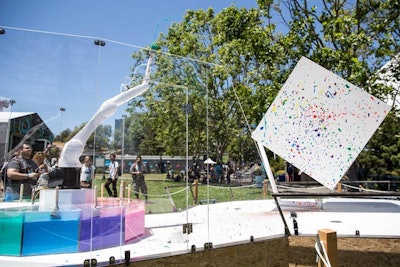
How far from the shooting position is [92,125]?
3002 millimetres

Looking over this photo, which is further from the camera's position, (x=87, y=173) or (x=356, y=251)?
(x=356, y=251)

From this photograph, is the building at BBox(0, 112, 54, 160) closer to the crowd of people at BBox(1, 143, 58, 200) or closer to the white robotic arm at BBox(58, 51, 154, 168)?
the crowd of people at BBox(1, 143, 58, 200)

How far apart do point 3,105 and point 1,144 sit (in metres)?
0.36

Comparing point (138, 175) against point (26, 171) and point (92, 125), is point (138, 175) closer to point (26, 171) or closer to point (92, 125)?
point (92, 125)

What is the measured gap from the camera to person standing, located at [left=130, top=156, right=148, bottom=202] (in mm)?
3117

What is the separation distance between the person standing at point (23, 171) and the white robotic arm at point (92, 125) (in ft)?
0.89

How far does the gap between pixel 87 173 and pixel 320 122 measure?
9.47ft

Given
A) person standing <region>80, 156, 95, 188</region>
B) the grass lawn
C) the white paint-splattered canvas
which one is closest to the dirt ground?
the white paint-splattered canvas

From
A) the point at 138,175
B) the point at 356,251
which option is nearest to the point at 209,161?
the point at 138,175

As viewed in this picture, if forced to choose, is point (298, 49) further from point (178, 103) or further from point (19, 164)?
point (19, 164)

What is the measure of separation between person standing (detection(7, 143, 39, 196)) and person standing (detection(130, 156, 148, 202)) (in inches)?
37.1

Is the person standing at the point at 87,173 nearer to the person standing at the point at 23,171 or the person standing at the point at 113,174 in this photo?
the person standing at the point at 113,174

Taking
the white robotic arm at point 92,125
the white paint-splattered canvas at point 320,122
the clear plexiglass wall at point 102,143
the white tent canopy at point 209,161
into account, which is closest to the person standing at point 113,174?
the clear plexiglass wall at point 102,143

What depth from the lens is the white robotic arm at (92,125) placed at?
2977 mm
